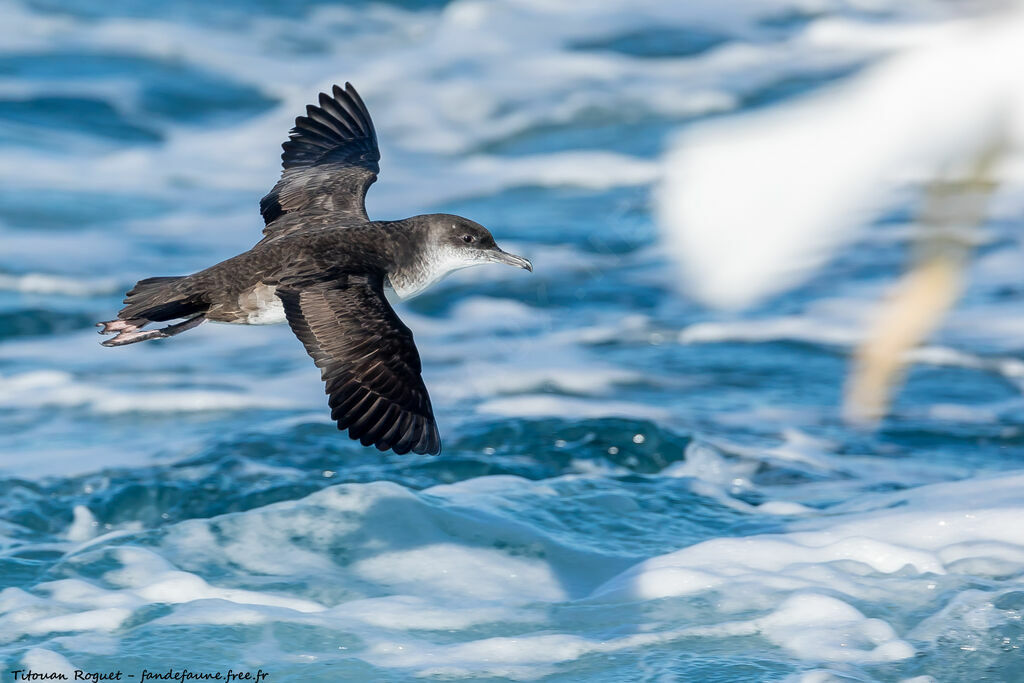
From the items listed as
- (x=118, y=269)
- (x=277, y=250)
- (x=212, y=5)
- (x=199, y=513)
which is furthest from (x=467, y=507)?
(x=212, y=5)

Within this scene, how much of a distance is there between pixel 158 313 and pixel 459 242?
1393 millimetres

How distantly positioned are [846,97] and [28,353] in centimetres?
973

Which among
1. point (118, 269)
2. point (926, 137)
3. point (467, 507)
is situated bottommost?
A: point (467, 507)

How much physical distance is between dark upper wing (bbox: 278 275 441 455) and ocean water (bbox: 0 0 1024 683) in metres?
1.07

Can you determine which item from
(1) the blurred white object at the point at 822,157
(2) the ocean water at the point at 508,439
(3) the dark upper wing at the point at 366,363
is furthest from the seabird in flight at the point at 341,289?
(1) the blurred white object at the point at 822,157

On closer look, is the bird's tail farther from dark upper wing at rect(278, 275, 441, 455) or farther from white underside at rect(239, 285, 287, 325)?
dark upper wing at rect(278, 275, 441, 455)

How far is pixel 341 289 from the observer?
4.98 metres

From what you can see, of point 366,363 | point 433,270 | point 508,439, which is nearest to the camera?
point 366,363

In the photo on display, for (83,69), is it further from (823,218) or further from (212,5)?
(823,218)

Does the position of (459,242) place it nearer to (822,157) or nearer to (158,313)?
(158,313)

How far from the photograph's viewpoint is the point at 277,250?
5395mm

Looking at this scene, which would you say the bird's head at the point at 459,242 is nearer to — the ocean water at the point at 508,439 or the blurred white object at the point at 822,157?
the ocean water at the point at 508,439

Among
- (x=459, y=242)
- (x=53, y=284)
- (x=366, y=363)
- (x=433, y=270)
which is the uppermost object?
(x=53, y=284)

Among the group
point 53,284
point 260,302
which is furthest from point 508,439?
point 53,284
